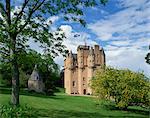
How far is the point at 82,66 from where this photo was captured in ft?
332

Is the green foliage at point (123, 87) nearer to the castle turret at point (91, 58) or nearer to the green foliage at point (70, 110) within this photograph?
the green foliage at point (70, 110)

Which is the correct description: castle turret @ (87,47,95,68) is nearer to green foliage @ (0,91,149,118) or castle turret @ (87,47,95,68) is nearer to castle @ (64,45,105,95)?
castle @ (64,45,105,95)

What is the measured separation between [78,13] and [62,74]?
86.1 meters

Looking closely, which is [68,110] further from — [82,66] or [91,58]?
[82,66]

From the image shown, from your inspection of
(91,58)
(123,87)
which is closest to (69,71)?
(91,58)

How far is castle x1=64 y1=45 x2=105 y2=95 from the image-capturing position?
99.9m

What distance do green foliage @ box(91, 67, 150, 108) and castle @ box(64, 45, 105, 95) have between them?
5457 cm

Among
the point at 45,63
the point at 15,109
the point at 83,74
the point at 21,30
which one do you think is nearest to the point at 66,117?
the point at 45,63

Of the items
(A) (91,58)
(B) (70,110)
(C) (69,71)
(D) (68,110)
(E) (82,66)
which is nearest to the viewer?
(D) (68,110)

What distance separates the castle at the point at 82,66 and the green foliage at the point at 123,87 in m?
54.6

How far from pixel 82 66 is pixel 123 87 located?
191ft

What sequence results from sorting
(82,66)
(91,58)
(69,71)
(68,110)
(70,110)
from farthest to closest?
(69,71) → (82,66) → (91,58) → (70,110) → (68,110)

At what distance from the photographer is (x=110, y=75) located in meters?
44.3

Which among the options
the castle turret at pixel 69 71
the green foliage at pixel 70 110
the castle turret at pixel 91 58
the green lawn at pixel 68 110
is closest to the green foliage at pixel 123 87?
the green foliage at pixel 70 110
